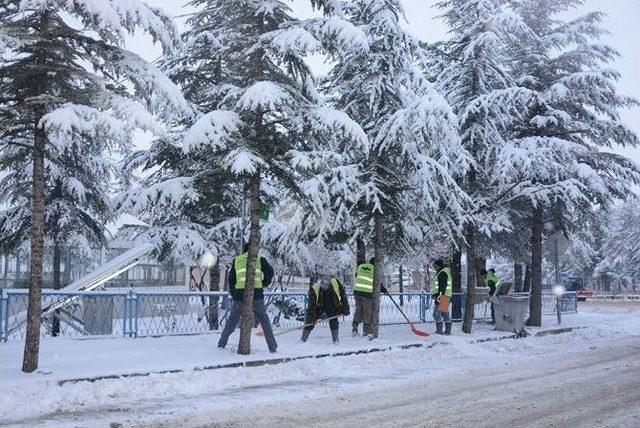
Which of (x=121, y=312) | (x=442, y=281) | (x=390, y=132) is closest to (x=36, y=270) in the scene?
(x=121, y=312)

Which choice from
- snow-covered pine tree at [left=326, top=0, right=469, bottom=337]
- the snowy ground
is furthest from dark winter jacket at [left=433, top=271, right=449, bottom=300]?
the snowy ground

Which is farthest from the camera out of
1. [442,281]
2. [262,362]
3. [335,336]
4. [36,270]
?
[442,281]

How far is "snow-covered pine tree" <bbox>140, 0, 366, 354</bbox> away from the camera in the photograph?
1054 centimetres

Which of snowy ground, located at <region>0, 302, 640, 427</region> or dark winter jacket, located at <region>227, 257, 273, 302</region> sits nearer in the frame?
snowy ground, located at <region>0, 302, 640, 427</region>

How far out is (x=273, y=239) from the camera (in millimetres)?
19969

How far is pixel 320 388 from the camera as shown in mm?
9375

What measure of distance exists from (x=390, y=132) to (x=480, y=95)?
513 centimetres

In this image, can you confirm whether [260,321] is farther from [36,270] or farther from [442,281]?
[442,281]

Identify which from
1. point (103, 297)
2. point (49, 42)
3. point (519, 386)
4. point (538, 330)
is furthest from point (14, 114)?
point (538, 330)

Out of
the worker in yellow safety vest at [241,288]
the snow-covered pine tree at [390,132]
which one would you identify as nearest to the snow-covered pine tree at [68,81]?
the worker in yellow safety vest at [241,288]

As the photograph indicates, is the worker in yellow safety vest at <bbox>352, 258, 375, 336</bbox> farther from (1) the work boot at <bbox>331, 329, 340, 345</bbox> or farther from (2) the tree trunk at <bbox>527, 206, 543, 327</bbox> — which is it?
(2) the tree trunk at <bbox>527, 206, 543, 327</bbox>

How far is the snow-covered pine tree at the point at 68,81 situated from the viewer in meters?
8.27

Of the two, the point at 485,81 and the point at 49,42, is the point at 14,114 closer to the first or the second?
the point at 49,42

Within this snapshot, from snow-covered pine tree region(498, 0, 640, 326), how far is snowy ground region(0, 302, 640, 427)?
19.8 ft
